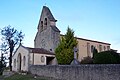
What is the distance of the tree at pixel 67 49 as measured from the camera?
37244 mm

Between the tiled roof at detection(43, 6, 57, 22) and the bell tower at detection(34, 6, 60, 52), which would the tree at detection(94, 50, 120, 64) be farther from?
the tiled roof at detection(43, 6, 57, 22)

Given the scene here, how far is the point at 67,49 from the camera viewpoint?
3759 cm

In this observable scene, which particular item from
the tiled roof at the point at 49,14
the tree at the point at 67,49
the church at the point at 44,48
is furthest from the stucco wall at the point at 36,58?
the tiled roof at the point at 49,14

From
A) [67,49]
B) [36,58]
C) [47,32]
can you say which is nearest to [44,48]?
[47,32]

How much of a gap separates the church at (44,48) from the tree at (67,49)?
4702 mm

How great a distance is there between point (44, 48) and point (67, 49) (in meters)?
10.9

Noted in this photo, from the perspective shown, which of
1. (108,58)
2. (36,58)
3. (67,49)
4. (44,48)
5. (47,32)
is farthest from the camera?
(44,48)

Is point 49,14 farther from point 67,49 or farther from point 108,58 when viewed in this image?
point 108,58

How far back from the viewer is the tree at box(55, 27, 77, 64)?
37.2 m

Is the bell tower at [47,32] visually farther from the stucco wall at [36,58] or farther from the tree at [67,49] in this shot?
the tree at [67,49]

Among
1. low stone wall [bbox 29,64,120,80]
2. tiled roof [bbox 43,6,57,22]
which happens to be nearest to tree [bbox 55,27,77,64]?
low stone wall [bbox 29,64,120,80]

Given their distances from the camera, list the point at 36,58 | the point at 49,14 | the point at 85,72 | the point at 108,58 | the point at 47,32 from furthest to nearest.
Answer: the point at 49,14, the point at 47,32, the point at 36,58, the point at 108,58, the point at 85,72

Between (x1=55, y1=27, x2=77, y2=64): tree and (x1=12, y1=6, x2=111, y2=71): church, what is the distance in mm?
4702

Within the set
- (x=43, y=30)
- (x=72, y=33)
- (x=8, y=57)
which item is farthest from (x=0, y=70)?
(x=72, y=33)
